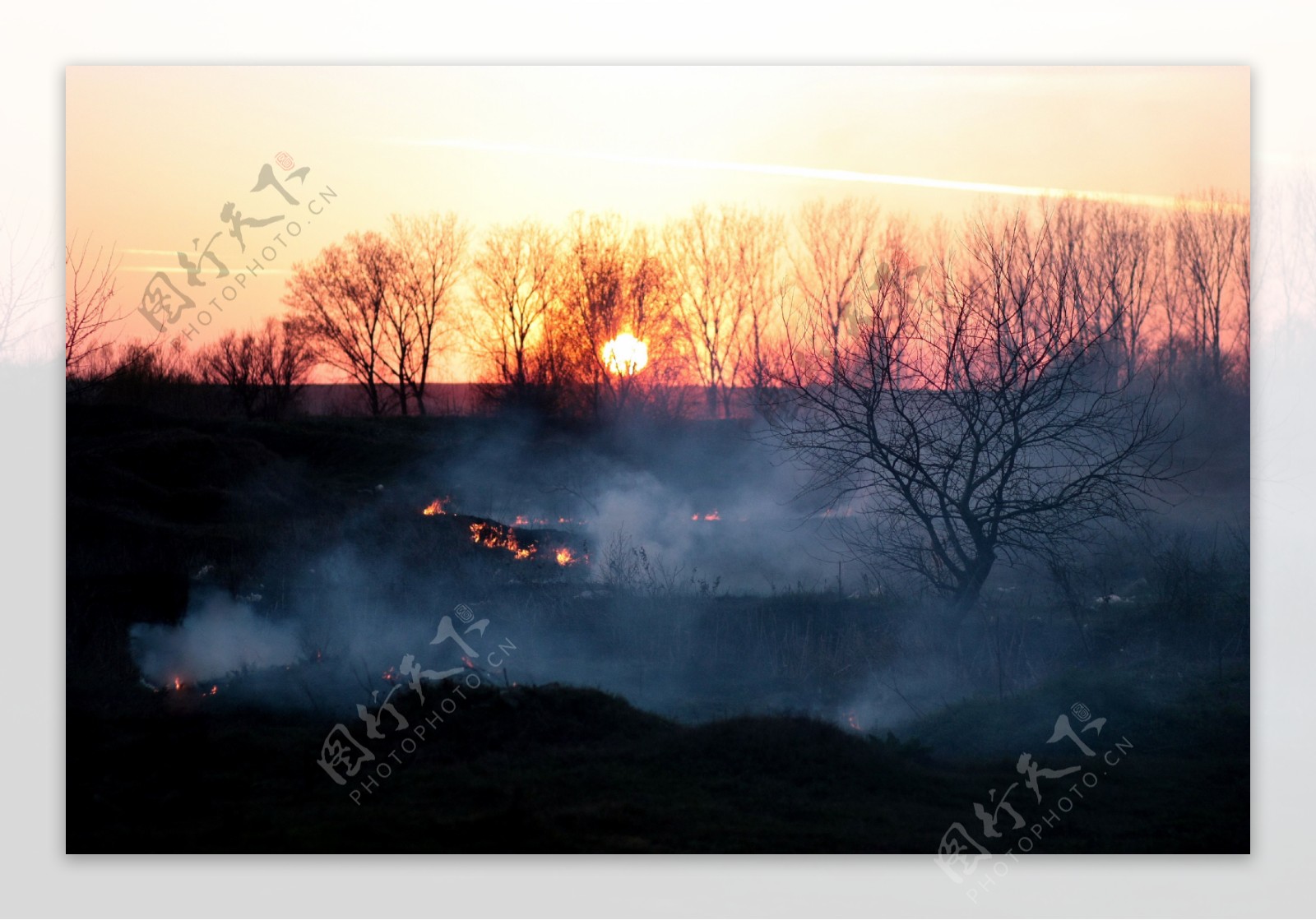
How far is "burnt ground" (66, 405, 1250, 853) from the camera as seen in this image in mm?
3988

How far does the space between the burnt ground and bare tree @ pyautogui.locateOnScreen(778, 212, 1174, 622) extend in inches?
28.2

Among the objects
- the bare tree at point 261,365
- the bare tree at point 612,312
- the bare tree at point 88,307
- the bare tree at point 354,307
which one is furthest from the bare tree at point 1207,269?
the bare tree at point 88,307

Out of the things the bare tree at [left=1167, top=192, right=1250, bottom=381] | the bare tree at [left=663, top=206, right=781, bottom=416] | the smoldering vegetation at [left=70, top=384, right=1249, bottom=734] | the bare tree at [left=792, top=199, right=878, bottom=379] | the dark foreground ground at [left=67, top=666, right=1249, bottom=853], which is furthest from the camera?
the bare tree at [left=663, top=206, right=781, bottom=416]

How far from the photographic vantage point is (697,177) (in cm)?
462

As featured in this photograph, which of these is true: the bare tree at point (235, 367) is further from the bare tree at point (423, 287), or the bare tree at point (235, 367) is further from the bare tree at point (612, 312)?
the bare tree at point (612, 312)

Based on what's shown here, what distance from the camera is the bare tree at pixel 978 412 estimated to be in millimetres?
4773

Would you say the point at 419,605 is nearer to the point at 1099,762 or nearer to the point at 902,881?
the point at 902,881

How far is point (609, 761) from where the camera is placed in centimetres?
416

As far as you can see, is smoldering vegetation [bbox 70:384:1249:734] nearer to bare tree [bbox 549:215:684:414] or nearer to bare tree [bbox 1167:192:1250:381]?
bare tree [bbox 1167:192:1250:381]

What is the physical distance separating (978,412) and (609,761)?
274 cm

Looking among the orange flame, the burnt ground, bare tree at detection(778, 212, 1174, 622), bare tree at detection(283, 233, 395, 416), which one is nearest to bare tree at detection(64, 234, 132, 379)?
the burnt ground
